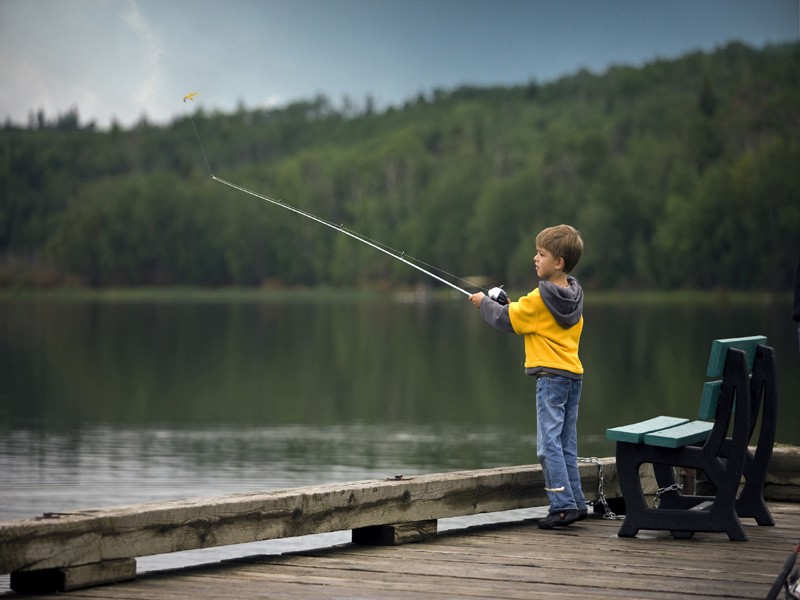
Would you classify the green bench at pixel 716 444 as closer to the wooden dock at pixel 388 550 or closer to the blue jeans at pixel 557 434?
the wooden dock at pixel 388 550

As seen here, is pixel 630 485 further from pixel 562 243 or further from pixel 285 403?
pixel 285 403

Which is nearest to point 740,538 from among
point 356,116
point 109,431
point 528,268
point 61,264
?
point 109,431

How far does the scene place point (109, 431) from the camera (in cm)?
2050

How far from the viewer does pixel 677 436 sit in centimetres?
573

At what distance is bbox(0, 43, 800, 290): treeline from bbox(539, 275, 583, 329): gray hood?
62.2 metres

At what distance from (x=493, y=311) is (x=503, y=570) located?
115cm

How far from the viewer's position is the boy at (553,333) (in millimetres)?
5809

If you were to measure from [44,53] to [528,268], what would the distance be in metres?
112

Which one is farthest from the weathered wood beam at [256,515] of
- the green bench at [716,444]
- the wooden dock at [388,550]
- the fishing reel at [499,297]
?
the fishing reel at [499,297]

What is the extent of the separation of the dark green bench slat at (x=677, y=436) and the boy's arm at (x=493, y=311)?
79cm

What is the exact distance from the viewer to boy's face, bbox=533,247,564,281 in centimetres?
590

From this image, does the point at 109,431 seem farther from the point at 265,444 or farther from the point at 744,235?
the point at 744,235

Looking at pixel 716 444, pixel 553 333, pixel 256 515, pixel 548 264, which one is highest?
pixel 548 264

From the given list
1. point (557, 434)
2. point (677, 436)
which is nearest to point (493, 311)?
point (557, 434)
